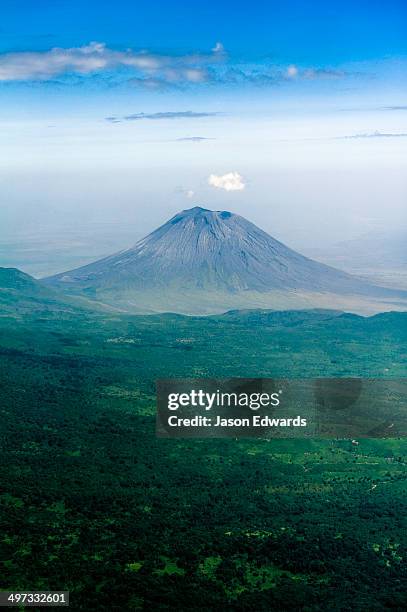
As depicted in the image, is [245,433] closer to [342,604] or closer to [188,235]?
[342,604]

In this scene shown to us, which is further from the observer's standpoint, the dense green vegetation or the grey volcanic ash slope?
the grey volcanic ash slope

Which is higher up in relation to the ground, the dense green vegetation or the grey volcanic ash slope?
the grey volcanic ash slope

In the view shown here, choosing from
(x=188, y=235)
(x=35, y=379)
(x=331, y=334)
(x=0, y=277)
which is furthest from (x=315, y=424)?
(x=188, y=235)

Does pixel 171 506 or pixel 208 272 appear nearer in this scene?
pixel 171 506

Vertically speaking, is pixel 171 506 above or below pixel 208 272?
below

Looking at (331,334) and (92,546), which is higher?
(331,334)
